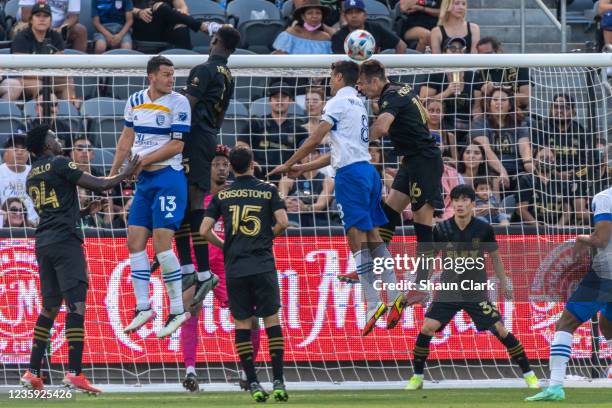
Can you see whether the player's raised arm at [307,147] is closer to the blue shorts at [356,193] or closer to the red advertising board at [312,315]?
the blue shorts at [356,193]

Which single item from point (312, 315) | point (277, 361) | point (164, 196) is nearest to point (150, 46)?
point (312, 315)

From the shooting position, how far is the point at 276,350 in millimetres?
12453

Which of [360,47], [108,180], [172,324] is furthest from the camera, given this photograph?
[360,47]

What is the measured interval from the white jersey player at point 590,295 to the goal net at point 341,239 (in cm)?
221

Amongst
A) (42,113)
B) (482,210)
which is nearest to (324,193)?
(482,210)

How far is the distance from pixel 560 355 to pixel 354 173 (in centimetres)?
271

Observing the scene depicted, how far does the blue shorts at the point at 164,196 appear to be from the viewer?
12719 millimetres

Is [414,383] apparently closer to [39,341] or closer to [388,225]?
[388,225]

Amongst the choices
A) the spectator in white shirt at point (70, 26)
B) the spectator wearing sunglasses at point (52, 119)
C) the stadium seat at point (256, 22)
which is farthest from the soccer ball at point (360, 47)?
the spectator in white shirt at point (70, 26)

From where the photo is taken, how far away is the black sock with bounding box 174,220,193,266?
43.7ft

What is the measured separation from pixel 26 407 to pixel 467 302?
4.82 metres

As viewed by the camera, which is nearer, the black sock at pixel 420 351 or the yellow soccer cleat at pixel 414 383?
the black sock at pixel 420 351

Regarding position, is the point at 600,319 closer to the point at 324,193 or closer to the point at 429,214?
the point at 429,214

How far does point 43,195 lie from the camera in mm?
12953
